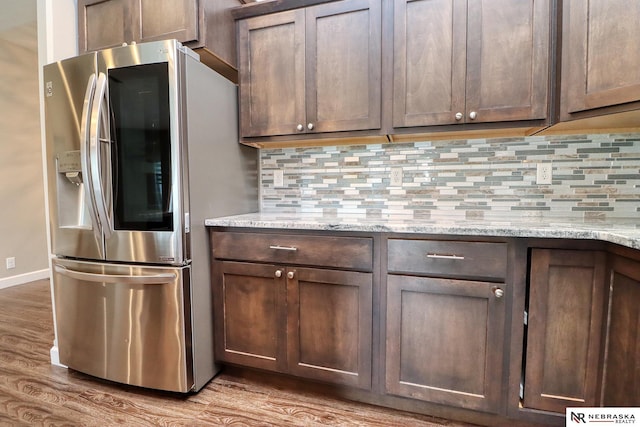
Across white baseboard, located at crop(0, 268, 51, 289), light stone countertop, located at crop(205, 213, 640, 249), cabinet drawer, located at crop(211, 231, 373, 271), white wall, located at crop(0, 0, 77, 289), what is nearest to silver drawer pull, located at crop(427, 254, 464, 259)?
light stone countertop, located at crop(205, 213, 640, 249)

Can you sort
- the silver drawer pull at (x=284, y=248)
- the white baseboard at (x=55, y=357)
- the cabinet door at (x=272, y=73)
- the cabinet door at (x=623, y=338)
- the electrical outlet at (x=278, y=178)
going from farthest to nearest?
the electrical outlet at (x=278, y=178)
the white baseboard at (x=55, y=357)
the cabinet door at (x=272, y=73)
the silver drawer pull at (x=284, y=248)
the cabinet door at (x=623, y=338)

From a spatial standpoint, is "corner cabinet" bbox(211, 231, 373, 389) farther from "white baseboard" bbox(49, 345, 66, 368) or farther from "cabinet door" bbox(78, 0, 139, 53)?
"cabinet door" bbox(78, 0, 139, 53)

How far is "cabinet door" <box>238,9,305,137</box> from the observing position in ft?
5.73

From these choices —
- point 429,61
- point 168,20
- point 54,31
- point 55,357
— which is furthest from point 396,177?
point 55,357

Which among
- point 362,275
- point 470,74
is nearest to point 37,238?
point 362,275

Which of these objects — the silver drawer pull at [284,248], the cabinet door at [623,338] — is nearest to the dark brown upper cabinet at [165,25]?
the silver drawer pull at [284,248]

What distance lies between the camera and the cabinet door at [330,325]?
1.45m

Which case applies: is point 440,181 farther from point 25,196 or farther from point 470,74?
point 25,196

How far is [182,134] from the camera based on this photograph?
1456 mm

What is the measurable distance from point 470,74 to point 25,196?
4844 millimetres

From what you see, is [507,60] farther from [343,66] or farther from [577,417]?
[577,417]

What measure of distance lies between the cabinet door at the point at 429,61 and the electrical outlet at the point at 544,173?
615mm

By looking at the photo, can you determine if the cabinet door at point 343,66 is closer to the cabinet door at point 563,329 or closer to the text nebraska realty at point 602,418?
the cabinet door at point 563,329

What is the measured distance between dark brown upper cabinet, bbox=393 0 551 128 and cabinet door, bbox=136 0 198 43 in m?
1.12
